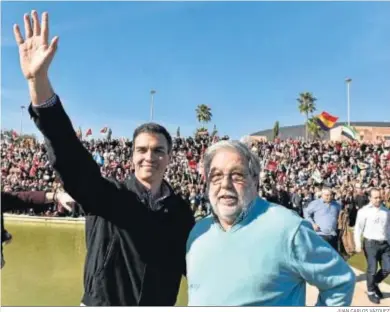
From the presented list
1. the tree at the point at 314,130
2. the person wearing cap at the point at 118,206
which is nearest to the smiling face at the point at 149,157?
the person wearing cap at the point at 118,206

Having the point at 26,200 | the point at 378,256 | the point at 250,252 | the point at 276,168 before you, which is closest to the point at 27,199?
the point at 26,200

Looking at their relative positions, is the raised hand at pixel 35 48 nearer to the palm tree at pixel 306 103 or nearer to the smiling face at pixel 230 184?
the smiling face at pixel 230 184

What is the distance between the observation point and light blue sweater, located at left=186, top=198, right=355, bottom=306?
187 centimetres

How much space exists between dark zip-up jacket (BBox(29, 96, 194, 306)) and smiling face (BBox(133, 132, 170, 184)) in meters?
0.07

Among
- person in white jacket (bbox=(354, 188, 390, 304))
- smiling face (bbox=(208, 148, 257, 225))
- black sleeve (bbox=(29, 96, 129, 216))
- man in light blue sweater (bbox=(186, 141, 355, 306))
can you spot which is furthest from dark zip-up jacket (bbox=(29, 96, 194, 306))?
person in white jacket (bbox=(354, 188, 390, 304))

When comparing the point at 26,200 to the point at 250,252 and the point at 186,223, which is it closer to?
the point at 186,223

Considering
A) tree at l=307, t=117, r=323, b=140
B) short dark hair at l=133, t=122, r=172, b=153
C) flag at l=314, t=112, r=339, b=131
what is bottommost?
short dark hair at l=133, t=122, r=172, b=153

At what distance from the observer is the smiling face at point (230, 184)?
81.0 inches

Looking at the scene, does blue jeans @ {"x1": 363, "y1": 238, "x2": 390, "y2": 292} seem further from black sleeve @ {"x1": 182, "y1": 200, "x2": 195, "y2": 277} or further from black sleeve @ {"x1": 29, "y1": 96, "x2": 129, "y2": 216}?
black sleeve @ {"x1": 29, "y1": 96, "x2": 129, "y2": 216}

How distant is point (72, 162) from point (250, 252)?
914 millimetres

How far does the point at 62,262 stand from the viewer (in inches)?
347

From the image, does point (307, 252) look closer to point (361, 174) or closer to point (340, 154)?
point (361, 174)

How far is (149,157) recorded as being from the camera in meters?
2.39

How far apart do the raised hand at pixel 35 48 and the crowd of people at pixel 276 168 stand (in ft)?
42.7
